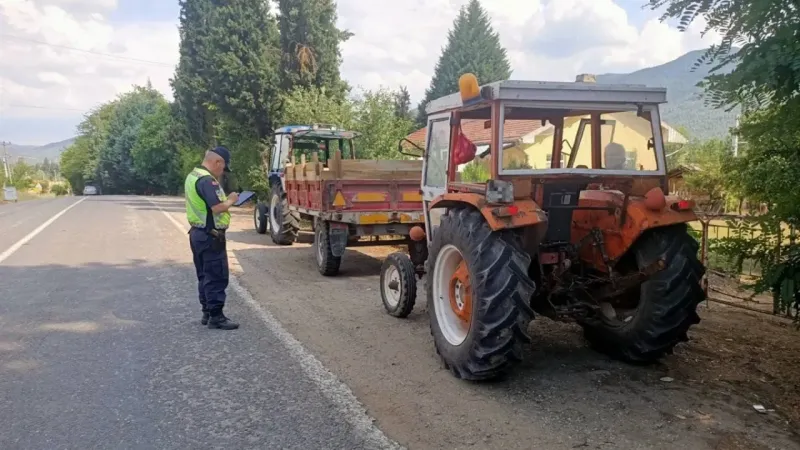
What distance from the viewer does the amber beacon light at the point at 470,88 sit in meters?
4.71

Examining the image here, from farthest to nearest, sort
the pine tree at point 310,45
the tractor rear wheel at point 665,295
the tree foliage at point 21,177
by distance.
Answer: the tree foliage at point 21,177 → the pine tree at point 310,45 → the tractor rear wheel at point 665,295

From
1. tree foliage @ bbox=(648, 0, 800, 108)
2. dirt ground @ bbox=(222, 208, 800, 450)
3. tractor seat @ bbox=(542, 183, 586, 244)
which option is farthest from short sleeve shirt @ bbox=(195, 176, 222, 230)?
tree foliage @ bbox=(648, 0, 800, 108)

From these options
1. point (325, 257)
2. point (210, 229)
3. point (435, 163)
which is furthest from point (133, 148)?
point (435, 163)

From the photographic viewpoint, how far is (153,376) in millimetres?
4855

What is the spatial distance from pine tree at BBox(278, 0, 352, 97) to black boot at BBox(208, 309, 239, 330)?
19512mm

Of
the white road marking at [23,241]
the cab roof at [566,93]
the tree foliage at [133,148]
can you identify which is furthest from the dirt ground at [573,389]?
the tree foliage at [133,148]

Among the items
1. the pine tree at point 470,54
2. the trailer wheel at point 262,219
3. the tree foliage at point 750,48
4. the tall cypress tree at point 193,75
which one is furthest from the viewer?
the pine tree at point 470,54

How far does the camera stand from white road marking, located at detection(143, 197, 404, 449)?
12.4 ft

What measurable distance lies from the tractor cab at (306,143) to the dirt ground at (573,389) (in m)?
7.10

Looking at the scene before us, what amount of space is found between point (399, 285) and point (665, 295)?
9.28 feet

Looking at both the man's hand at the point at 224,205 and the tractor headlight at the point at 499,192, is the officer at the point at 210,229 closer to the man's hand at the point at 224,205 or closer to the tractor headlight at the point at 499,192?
the man's hand at the point at 224,205

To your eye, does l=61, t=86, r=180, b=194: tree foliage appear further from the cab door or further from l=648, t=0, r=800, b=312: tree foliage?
l=648, t=0, r=800, b=312: tree foliage

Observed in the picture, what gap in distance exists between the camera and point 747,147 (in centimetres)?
495

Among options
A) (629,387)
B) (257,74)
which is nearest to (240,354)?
(629,387)
